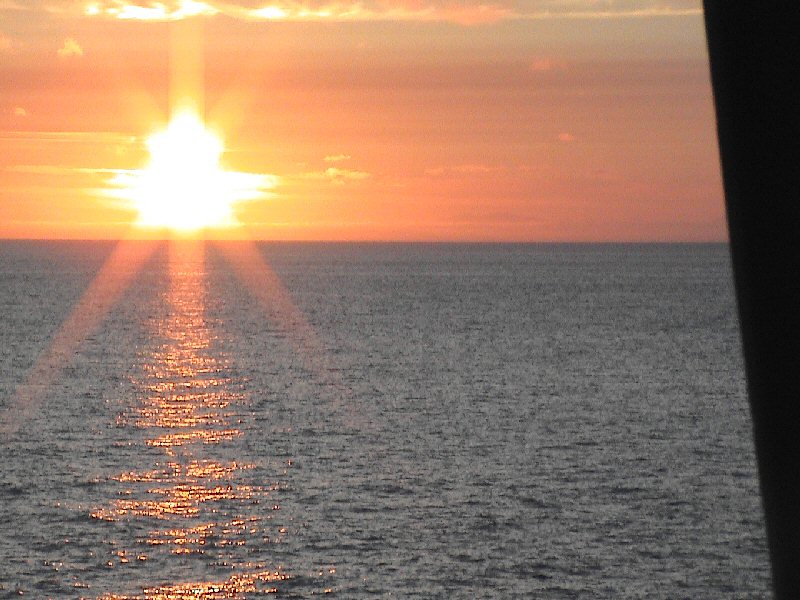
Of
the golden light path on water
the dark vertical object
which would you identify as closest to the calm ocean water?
the golden light path on water

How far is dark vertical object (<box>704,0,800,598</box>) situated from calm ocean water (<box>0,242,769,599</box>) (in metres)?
30.6

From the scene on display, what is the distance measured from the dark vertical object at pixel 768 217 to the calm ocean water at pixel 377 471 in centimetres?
3065

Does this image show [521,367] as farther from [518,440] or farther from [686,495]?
[686,495]

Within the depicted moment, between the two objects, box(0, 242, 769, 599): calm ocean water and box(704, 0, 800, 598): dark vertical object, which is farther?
box(0, 242, 769, 599): calm ocean water

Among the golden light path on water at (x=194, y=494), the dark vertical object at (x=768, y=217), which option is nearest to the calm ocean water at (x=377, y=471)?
the golden light path on water at (x=194, y=494)

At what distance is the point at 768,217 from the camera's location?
206 centimetres

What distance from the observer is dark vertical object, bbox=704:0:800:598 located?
6.69 ft

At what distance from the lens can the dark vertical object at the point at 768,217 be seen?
204cm

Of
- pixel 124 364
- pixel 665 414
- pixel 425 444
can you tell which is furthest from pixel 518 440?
pixel 124 364

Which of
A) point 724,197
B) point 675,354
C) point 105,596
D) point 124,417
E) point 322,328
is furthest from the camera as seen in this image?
point 322,328

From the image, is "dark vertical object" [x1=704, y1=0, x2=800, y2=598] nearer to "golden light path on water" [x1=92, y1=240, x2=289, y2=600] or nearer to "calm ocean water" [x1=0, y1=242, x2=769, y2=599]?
"calm ocean water" [x1=0, y1=242, x2=769, y2=599]

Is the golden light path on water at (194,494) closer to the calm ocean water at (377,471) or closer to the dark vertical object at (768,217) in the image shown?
the calm ocean water at (377,471)

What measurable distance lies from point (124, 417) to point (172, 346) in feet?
145

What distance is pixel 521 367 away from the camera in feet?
294
